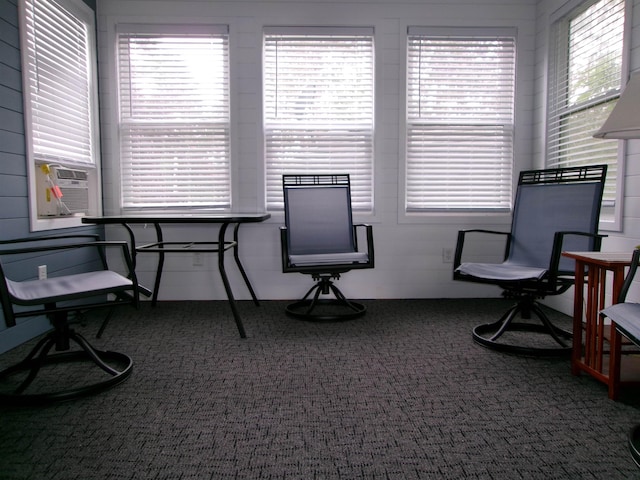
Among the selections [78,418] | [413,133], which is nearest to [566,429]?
[78,418]

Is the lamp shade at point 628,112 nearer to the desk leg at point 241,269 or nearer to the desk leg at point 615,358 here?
A: the desk leg at point 615,358

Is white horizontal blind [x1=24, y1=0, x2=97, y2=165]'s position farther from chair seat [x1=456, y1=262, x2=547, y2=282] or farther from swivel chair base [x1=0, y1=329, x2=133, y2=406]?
chair seat [x1=456, y1=262, x2=547, y2=282]

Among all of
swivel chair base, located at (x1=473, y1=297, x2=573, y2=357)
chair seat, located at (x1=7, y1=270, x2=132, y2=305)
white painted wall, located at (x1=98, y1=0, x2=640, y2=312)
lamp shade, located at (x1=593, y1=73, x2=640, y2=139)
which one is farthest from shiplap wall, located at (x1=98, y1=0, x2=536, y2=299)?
lamp shade, located at (x1=593, y1=73, x2=640, y2=139)

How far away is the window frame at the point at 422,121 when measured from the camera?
3.80 m

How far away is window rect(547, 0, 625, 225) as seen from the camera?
2891mm

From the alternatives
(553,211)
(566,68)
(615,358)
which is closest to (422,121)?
(566,68)

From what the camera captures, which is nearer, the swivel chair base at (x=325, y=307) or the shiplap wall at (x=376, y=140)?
the swivel chair base at (x=325, y=307)

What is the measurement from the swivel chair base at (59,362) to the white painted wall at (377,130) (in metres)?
1.50

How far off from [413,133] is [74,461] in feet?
11.0

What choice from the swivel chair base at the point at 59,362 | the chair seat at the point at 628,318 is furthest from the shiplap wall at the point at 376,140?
the chair seat at the point at 628,318

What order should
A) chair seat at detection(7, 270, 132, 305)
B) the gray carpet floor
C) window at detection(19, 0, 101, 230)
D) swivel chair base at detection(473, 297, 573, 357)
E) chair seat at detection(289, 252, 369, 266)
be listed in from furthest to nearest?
1. chair seat at detection(289, 252, 369, 266)
2. window at detection(19, 0, 101, 230)
3. swivel chair base at detection(473, 297, 573, 357)
4. chair seat at detection(7, 270, 132, 305)
5. the gray carpet floor

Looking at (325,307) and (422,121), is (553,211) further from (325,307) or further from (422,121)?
(325,307)

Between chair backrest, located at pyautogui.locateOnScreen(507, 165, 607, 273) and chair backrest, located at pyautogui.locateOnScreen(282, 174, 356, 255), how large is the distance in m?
1.23

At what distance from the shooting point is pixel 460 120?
3887 mm
